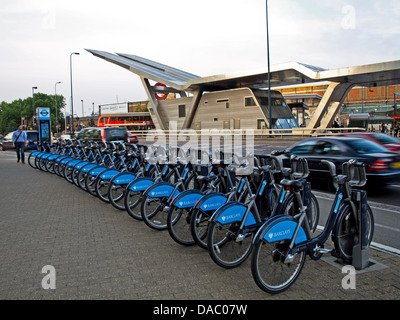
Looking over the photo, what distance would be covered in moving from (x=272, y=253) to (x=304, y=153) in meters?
6.45

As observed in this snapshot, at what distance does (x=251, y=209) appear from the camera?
431cm

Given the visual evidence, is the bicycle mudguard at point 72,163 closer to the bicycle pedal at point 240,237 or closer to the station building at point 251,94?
the bicycle pedal at point 240,237

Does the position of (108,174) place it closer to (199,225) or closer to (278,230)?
(199,225)

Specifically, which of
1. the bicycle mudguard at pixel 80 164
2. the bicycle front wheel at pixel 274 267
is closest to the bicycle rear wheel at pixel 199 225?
the bicycle front wheel at pixel 274 267

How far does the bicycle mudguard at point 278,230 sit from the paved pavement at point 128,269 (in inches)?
20.9

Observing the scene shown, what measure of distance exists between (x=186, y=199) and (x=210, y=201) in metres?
0.46

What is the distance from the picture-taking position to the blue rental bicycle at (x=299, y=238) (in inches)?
135

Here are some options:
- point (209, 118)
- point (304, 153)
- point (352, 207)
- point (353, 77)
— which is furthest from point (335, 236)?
point (209, 118)

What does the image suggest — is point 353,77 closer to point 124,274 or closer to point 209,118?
point 209,118

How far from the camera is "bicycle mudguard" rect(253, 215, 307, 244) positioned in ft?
11.1

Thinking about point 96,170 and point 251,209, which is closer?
point 251,209

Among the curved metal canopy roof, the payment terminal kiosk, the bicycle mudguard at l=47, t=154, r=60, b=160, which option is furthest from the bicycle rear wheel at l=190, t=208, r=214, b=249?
the curved metal canopy roof

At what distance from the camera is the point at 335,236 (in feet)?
12.9

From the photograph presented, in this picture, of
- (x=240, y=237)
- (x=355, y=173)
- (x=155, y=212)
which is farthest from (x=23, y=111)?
(x=355, y=173)
